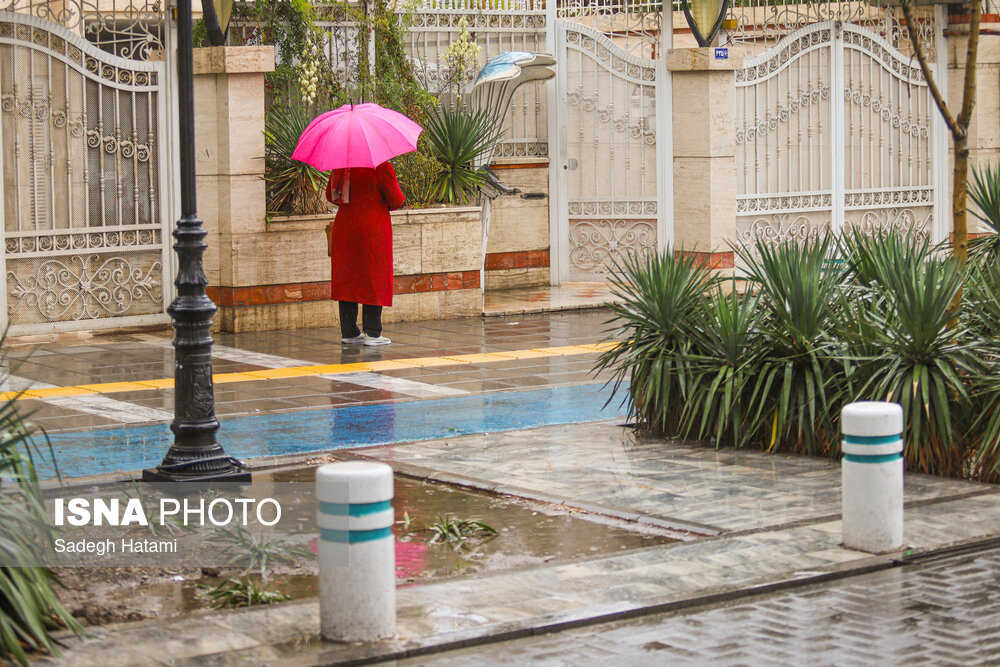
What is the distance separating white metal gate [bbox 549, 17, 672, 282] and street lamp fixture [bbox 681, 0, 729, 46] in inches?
35.6

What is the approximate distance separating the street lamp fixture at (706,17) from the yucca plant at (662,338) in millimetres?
7095

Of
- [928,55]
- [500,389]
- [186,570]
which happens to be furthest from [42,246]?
[928,55]

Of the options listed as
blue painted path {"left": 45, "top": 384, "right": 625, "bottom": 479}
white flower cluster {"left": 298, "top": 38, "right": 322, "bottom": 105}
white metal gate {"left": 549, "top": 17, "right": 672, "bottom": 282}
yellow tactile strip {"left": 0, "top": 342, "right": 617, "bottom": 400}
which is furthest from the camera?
white metal gate {"left": 549, "top": 17, "right": 672, "bottom": 282}

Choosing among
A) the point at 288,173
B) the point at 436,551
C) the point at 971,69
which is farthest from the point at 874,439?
the point at 288,173

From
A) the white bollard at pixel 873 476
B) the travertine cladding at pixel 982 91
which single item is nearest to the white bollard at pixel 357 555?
the white bollard at pixel 873 476

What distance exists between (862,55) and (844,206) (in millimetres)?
1966

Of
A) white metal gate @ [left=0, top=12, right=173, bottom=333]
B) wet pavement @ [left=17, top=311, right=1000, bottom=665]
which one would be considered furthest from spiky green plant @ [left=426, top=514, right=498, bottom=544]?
white metal gate @ [left=0, top=12, right=173, bottom=333]

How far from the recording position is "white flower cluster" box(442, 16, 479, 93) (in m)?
17.7

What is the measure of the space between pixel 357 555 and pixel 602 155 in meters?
13.4

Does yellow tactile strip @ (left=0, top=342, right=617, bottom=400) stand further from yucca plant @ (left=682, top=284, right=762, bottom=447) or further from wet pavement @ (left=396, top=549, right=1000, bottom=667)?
wet pavement @ (left=396, top=549, right=1000, bottom=667)

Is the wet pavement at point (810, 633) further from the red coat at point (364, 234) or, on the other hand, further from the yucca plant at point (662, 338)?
the red coat at point (364, 234)

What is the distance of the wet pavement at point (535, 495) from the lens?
5.75 metres

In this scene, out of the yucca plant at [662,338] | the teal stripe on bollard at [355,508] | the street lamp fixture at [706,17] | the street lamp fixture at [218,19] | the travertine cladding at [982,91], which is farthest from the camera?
the travertine cladding at [982,91]

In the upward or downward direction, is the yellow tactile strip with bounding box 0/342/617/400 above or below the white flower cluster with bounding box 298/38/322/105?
below
